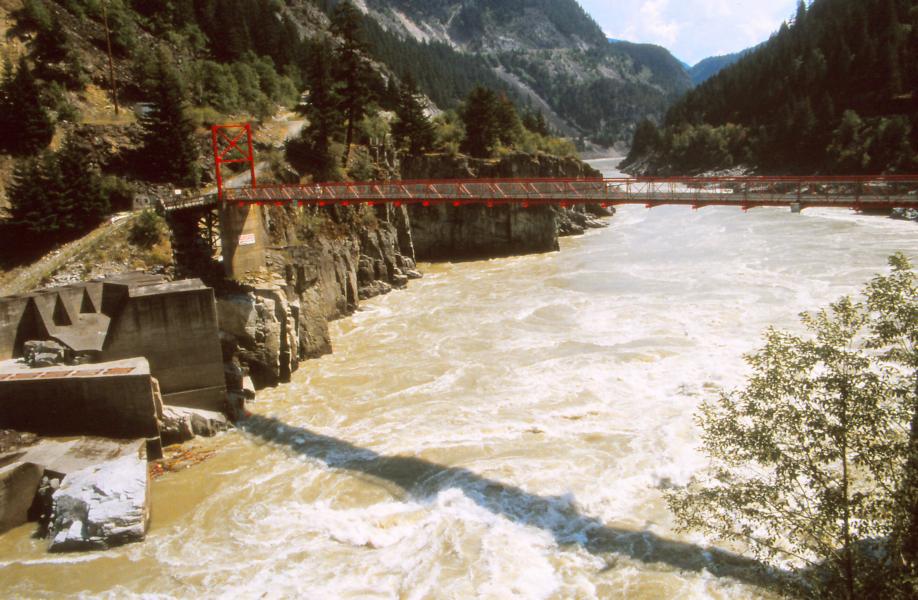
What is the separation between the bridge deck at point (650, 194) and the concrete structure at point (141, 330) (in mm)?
8142

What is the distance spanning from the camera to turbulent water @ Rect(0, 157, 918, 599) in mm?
12305

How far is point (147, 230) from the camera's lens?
25688mm

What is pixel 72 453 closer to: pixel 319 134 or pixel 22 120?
pixel 22 120

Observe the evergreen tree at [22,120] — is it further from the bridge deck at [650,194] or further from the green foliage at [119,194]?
the bridge deck at [650,194]

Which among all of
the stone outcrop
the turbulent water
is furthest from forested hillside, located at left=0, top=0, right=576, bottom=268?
the turbulent water

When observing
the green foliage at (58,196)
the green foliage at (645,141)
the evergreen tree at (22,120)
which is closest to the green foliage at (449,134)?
the evergreen tree at (22,120)

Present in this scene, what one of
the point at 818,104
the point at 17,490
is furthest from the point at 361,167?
the point at 818,104

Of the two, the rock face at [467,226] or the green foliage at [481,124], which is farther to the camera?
the green foliage at [481,124]

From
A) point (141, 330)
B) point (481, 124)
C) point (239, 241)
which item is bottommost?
point (141, 330)

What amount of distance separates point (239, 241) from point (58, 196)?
7693mm

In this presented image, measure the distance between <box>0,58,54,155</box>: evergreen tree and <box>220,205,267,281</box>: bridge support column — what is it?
1192 cm

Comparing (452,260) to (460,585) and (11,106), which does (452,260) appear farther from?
(460,585)

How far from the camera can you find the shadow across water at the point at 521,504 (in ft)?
40.4

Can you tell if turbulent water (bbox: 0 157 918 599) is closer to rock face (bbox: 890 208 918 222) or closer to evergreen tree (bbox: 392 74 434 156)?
evergreen tree (bbox: 392 74 434 156)
